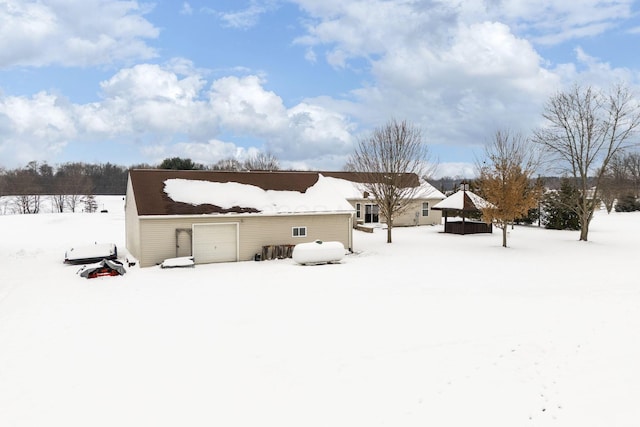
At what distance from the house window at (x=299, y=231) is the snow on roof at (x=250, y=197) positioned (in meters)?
1.03

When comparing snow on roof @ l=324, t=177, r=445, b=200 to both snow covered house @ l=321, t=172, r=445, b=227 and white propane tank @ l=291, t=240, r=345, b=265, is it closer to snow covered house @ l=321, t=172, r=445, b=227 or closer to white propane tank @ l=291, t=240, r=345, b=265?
snow covered house @ l=321, t=172, r=445, b=227

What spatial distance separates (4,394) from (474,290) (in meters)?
13.4

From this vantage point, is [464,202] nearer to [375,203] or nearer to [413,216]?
[413,216]

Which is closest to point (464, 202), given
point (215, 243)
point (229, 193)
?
point (229, 193)

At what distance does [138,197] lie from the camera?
20016 mm

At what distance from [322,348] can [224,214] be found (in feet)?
43.1

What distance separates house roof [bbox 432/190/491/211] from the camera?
1254 inches

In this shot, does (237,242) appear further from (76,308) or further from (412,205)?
(412,205)

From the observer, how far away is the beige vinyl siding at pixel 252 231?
19.5 m

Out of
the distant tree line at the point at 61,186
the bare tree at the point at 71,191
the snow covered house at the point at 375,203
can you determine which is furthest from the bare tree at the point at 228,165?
the snow covered house at the point at 375,203

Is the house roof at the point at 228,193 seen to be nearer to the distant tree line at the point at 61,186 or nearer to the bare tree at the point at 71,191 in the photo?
the distant tree line at the point at 61,186

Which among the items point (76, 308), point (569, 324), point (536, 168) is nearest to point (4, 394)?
point (76, 308)

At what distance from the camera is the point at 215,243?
2088 centimetres

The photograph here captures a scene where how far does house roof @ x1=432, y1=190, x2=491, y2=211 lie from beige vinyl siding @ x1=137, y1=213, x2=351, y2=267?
41.9 ft
